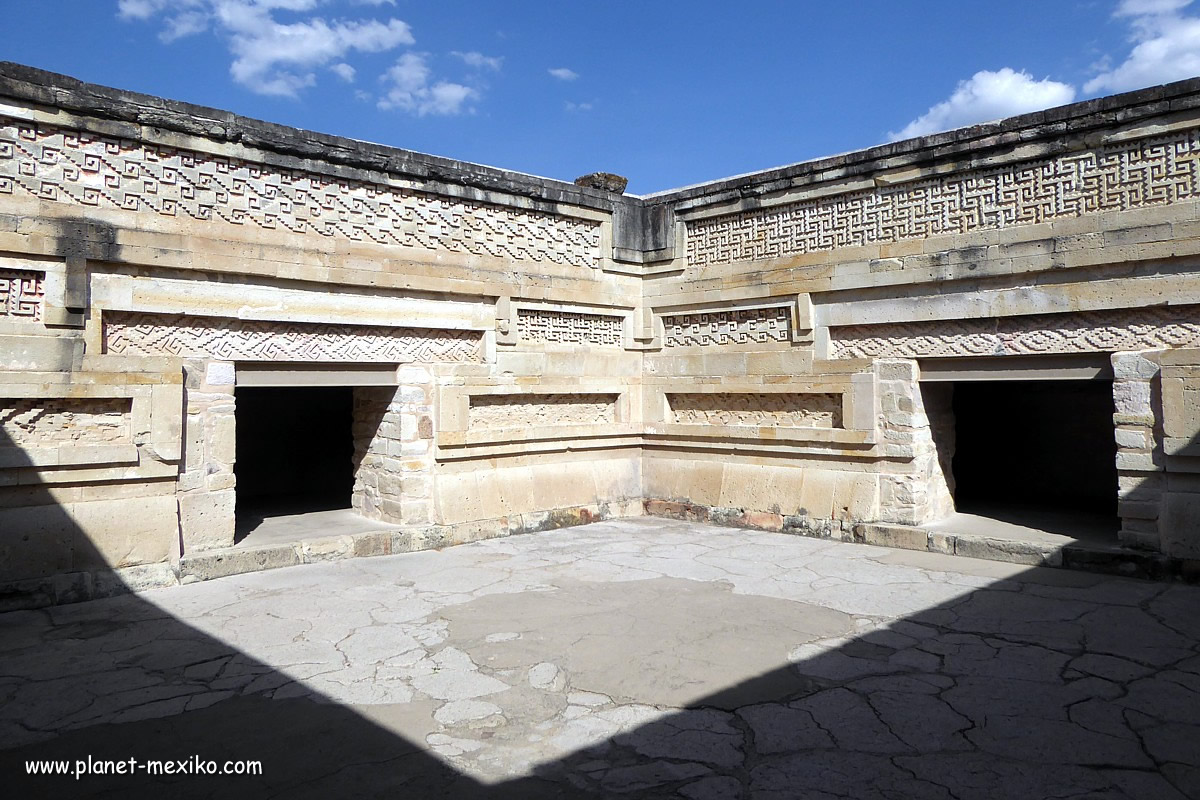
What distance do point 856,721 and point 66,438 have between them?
4.53m

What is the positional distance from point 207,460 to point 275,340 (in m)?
0.93

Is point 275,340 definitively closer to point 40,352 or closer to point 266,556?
point 40,352

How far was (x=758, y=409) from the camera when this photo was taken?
6812mm

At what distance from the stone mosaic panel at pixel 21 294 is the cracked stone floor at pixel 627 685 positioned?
1.70 metres

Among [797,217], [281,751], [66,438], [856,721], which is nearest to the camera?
[281,751]

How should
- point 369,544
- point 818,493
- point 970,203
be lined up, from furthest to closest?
point 818,493 → point 369,544 → point 970,203

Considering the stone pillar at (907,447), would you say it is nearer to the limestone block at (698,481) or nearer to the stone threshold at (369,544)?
the limestone block at (698,481)

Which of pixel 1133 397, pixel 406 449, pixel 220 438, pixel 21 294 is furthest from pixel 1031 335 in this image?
pixel 21 294

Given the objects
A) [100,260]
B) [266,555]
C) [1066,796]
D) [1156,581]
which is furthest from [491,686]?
[1156,581]

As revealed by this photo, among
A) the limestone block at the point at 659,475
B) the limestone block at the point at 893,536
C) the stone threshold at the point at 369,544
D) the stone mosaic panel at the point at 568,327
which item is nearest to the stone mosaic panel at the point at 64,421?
the stone threshold at the point at 369,544

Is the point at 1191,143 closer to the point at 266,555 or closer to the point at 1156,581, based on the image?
the point at 1156,581

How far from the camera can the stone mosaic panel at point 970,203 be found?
489 centimetres

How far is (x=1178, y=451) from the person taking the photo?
15.4 ft

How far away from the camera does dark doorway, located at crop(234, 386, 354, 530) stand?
884 centimetres
